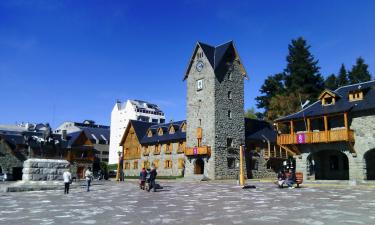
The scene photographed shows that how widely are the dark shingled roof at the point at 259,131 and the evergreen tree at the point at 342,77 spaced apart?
20.4 m

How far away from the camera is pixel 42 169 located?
2792cm

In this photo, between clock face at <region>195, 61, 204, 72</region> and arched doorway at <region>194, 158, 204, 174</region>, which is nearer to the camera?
arched doorway at <region>194, 158, 204, 174</region>

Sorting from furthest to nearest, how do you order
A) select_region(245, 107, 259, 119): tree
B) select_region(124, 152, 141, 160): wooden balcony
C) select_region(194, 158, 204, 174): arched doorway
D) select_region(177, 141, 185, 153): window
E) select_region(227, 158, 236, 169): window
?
select_region(245, 107, 259, 119): tree → select_region(124, 152, 141, 160): wooden balcony → select_region(177, 141, 185, 153): window → select_region(194, 158, 204, 174): arched doorway → select_region(227, 158, 236, 169): window

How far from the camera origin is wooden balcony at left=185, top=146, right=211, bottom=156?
153 ft

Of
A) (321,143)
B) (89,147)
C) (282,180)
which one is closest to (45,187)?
(282,180)

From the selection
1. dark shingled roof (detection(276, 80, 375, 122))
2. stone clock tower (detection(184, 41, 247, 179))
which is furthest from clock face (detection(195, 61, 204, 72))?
dark shingled roof (detection(276, 80, 375, 122))

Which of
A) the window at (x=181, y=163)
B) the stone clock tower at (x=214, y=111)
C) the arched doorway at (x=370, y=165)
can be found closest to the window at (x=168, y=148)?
the window at (x=181, y=163)

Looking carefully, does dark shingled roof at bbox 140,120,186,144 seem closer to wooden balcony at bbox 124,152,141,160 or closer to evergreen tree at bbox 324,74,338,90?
wooden balcony at bbox 124,152,141,160

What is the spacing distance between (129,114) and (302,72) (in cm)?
6798

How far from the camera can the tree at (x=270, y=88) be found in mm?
71500

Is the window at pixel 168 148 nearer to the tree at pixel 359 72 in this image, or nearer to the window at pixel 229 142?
the window at pixel 229 142

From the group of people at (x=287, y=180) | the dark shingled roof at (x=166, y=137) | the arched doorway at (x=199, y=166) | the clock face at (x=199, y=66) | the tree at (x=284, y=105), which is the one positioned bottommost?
the group of people at (x=287, y=180)

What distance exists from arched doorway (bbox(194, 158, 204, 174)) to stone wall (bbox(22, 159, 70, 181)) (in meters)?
22.6

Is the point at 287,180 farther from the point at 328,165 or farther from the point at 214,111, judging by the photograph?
the point at 214,111
